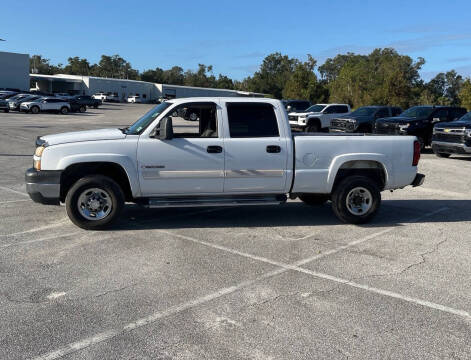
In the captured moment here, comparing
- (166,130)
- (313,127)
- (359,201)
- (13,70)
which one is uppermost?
(13,70)

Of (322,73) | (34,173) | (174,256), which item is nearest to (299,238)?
(174,256)

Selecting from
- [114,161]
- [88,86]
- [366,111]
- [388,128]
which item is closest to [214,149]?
[114,161]

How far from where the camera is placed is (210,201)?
22.1ft

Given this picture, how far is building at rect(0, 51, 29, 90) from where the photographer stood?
71750 mm

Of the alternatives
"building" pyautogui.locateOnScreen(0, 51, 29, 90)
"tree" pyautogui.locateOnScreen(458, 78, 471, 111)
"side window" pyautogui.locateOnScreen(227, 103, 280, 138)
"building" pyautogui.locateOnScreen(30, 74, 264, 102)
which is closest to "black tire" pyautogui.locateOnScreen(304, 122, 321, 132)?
A: "tree" pyautogui.locateOnScreen(458, 78, 471, 111)

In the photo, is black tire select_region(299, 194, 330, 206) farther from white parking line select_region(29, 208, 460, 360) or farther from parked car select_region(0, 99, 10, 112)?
parked car select_region(0, 99, 10, 112)

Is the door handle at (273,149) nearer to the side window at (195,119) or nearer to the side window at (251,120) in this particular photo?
the side window at (251,120)

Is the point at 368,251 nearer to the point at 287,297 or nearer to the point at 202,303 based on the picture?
the point at 287,297

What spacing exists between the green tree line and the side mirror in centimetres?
3603

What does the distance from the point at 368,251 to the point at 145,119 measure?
3.69 meters

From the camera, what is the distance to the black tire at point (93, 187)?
21.0 ft

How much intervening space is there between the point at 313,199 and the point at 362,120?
44.0 feet

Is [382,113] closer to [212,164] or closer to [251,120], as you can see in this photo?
[251,120]

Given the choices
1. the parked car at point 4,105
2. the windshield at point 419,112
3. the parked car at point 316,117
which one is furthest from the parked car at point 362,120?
the parked car at point 4,105
